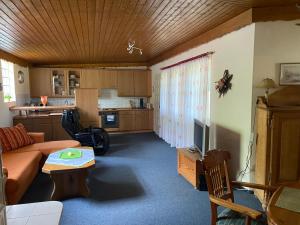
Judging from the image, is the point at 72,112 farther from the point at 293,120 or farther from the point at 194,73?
the point at 293,120

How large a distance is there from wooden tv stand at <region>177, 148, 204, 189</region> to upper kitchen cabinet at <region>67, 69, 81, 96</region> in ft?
15.4

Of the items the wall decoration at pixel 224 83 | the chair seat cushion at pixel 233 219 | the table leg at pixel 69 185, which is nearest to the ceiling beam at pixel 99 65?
the wall decoration at pixel 224 83

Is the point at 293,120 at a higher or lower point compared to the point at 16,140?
higher

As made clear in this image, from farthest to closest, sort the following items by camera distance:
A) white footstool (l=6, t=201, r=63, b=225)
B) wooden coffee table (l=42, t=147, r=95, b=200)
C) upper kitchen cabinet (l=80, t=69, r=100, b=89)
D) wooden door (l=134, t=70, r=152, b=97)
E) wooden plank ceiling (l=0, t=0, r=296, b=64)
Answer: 1. wooden door (l=134, t=70, r=152, b=97)
2. upper kitchen cabinet (l=80, t=69, r=100, b=89)
3. wooden coffee table (l=42, t=147, r=95, b=200)
4. wooden plank ceiling (l=0, t=0, r=296, b=64)
5. white footstool (l=6, t=201, r=63, b=225)

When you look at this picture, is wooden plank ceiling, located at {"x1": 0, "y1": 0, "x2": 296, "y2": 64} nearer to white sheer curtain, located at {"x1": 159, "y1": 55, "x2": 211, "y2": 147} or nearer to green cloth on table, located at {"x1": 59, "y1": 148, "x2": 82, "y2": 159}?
white sheer curtain, located at {"x1": 159, "y1": 55, "x2": 211, "y2": 147}

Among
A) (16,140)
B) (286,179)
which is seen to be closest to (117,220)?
(286,179)

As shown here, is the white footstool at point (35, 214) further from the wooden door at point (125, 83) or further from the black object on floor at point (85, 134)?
the wooden door at point (125, 83)

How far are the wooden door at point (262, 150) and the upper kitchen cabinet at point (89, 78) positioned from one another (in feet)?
17.9

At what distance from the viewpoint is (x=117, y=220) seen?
267 cm

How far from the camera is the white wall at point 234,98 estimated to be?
3.15 metres

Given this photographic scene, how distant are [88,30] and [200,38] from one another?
190 cm

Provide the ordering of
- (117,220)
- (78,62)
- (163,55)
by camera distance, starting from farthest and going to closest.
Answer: (78,62) < (163,55) < (117,220)

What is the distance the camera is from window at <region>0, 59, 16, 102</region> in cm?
535

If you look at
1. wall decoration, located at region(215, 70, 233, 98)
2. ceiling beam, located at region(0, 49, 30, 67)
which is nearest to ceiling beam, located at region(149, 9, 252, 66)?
wall decoration, located at region(215, 70, 233, 98)
